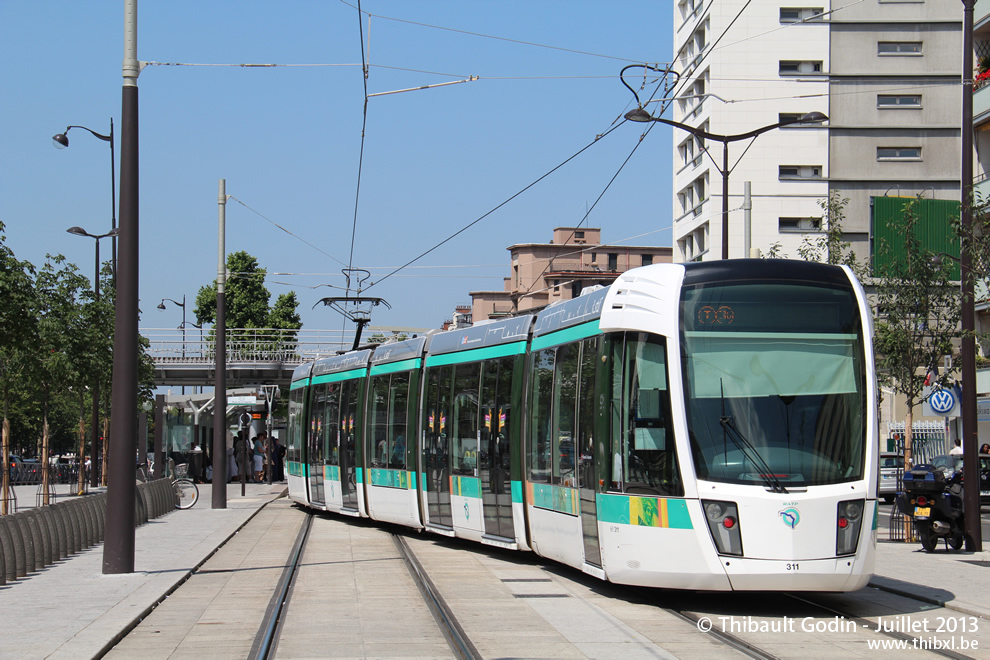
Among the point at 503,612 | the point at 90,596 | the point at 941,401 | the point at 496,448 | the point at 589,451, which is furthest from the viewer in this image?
the point at 941,401

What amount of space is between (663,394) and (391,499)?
9.08 metres

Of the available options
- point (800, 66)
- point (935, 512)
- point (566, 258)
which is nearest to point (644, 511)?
point (935, 512)

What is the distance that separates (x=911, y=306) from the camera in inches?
936

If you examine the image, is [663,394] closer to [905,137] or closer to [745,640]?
[745,640]

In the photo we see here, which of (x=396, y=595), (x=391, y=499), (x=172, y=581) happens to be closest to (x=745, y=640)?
(x=396, y=595)

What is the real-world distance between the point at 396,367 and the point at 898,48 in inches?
1819

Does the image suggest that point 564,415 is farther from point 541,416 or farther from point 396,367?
point 396,367

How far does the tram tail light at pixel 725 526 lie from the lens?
9.87m

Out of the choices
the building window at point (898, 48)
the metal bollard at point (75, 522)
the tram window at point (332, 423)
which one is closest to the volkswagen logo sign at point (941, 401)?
the tram window at point (332, 423)

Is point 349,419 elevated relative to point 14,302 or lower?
lower

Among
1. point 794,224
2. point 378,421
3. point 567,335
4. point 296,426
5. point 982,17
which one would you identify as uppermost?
point 982,17

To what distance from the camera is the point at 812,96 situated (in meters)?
56.7

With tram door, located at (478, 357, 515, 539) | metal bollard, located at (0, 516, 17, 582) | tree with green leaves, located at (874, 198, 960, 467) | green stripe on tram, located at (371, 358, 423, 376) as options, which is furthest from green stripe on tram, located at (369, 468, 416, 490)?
tree with green leaves, located at (874, 198, 960, 467)

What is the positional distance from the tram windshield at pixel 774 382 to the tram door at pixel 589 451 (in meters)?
1.25
